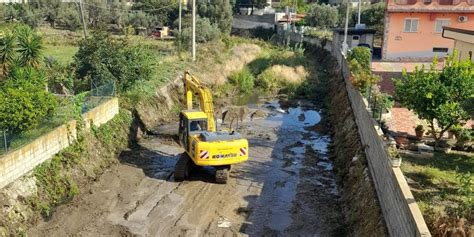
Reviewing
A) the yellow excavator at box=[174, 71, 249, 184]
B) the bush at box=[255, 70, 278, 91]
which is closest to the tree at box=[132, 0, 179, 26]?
the bush at box=[255, 70, 278, 91]

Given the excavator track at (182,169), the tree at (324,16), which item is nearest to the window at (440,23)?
the tree at (324,16)

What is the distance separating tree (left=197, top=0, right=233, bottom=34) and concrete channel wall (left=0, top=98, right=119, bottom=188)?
1818 inches

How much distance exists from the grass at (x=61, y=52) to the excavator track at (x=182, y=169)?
65.6 feet

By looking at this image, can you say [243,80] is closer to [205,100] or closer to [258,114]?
[258,114]

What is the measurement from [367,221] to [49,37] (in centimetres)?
4449

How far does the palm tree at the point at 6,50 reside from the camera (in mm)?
19547

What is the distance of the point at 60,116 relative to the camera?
16.9m

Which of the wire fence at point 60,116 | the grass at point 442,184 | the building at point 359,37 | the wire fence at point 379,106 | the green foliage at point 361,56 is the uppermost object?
the building at point 359,37

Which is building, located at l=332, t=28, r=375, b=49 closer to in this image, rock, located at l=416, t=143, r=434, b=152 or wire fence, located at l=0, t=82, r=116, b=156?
rock, located at l=416, t=143, r=434, b=152

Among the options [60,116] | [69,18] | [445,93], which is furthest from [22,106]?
[69,18]

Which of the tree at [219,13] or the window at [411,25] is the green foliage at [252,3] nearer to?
the tree at [219,13]

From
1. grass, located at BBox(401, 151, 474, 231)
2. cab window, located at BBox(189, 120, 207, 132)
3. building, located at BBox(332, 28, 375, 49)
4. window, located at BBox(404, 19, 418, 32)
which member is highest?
window, located at BBox(404, 19, 418, 32)

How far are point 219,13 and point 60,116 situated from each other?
160 feet

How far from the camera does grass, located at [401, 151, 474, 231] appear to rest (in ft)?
34.2
